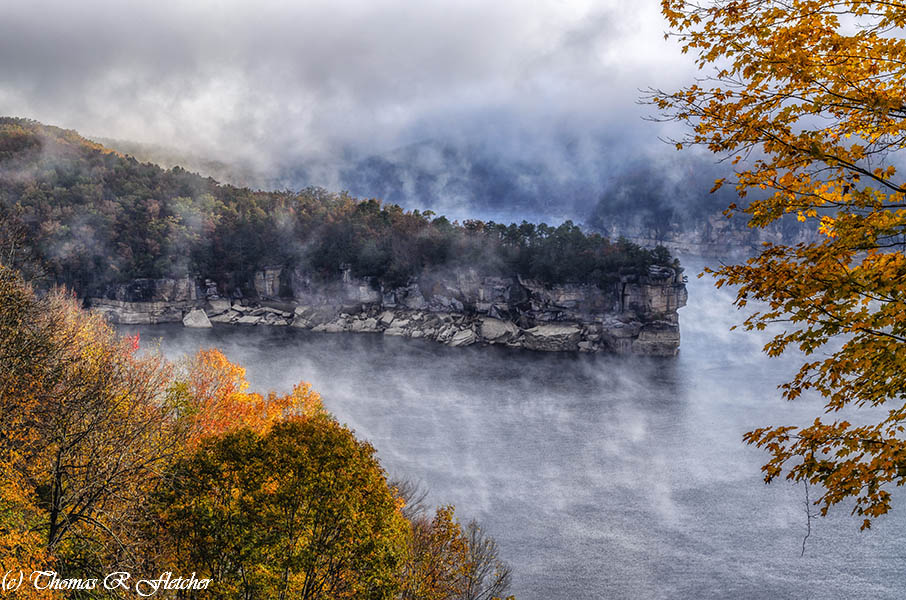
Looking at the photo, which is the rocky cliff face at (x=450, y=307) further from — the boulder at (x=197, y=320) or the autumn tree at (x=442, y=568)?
the autumn tree at (x=442, y=568)

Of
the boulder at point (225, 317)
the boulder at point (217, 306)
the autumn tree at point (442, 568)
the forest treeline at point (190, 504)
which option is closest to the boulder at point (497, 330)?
the boulder at point (225, 317)

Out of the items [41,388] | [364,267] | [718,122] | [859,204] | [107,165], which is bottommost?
[41,388]

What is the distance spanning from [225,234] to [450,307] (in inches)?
1915

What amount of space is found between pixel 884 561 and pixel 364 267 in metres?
90.1

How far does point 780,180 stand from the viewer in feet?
20.1

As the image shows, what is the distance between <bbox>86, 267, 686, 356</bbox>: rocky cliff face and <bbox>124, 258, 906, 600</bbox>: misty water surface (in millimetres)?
6156

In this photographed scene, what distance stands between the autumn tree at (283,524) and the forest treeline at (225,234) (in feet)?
279

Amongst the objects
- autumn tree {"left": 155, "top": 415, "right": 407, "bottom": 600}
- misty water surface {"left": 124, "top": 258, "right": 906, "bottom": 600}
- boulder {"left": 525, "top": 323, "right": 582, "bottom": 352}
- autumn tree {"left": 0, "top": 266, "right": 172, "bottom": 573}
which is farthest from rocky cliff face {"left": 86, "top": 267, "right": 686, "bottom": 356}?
autumn tree {"left": 155, "top": 415, "right": 407, "bottom": 600}

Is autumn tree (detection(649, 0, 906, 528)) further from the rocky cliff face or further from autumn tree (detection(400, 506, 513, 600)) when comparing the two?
the rocky cliff face

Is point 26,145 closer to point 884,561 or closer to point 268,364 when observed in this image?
point 268,364

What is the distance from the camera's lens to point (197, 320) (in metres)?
101

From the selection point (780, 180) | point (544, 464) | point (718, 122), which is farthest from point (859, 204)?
point (544, 464)

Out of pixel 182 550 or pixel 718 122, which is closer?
pixel 718 122

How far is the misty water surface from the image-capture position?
31.7 metres
